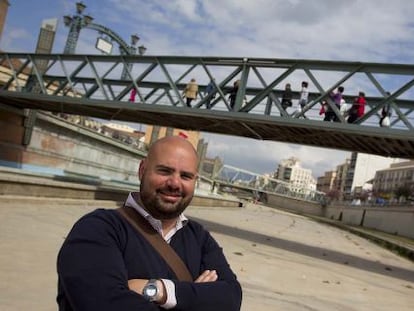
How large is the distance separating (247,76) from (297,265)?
740 centimetres

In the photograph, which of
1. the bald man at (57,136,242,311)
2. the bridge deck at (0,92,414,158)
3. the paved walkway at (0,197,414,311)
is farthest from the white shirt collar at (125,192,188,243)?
the bridge deck at (0,92,414,158)

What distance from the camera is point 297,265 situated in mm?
10633

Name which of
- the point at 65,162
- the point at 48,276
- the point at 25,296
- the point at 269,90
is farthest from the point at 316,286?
the point at 65,162

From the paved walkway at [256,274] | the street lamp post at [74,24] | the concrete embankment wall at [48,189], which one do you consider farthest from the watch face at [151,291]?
the street lamp post at [74,24]

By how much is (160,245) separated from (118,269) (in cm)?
28

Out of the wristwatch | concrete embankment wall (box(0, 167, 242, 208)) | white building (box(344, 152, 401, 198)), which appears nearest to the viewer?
the wristwatch

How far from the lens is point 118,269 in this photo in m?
1.99

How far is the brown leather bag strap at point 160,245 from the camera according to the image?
7.22 feet

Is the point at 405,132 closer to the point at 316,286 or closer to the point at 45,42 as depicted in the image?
the point at 316,286

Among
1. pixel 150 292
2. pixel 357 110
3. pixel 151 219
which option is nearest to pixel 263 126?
pixel 357 110

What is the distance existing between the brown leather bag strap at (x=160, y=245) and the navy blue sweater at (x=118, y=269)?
0.02m

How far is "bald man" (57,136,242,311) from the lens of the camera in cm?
→ 192

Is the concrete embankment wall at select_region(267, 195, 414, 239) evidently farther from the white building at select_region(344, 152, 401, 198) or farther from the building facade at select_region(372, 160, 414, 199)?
the white building at select_region(344, 152, 401, 198)

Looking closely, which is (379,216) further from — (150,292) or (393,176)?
(393,176)
